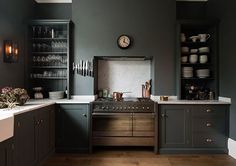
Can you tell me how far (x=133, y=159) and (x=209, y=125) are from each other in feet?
4.78

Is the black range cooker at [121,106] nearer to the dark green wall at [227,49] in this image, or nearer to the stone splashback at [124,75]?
the stone splashback at [124,75]

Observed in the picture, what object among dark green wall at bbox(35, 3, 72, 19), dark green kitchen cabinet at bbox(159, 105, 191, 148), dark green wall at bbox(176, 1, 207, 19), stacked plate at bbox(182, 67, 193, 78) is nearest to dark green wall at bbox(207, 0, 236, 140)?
dark green wall at bbox(176, 1, 207, 19)

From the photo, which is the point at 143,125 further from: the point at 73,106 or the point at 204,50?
the point at 204,50

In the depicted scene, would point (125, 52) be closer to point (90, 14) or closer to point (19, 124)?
point (90, 14)

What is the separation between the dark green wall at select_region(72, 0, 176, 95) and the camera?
406 cm

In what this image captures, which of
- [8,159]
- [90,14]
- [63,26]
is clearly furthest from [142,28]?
[8,159]

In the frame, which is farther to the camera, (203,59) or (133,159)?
(203,59)

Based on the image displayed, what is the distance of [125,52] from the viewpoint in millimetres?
4078

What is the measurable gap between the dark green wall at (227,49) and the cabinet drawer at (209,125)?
17cm

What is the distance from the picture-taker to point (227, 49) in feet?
12.2

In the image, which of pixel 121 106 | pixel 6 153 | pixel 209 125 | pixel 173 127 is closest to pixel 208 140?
pixel 209 125

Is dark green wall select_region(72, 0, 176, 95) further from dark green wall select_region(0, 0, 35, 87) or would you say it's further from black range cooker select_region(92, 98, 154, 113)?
dark green wall select_region(0, 0, 35, 87)

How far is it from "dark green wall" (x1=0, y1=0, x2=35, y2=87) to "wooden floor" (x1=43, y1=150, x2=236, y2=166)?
148 cm

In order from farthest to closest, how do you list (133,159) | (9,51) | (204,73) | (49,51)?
(49,51) < (204,73) < (133,159) < (9,51)
